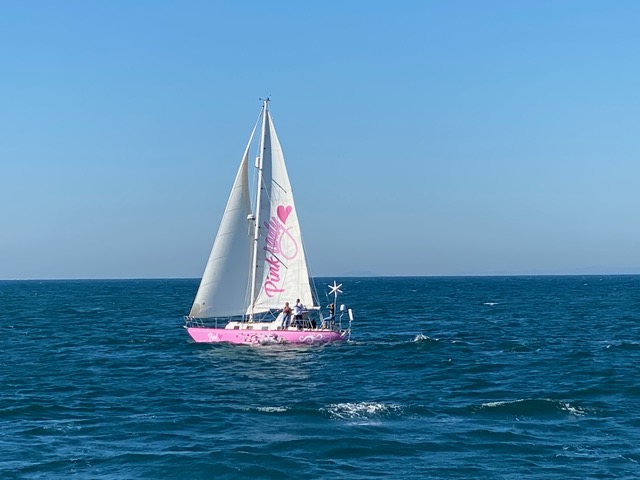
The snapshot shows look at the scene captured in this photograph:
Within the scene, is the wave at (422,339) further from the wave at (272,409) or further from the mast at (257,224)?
the wave at (272,409)

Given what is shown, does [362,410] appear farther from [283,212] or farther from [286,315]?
[283,212]

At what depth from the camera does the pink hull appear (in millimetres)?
55406

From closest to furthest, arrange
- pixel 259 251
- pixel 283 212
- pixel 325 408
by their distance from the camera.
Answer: pixel 325 408 → pixel 259 251 → pixel 283 212

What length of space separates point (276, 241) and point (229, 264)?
3.95 metres

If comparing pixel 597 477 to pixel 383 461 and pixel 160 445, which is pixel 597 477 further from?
pixel 160 445

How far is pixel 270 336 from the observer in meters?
55.4

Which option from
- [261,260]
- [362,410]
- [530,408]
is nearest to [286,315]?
[261,260]

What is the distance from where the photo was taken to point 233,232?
190 feet

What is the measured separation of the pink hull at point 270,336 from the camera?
55406 mm

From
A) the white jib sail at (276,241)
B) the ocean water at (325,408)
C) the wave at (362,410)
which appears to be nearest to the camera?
the ocean water at (325,408)

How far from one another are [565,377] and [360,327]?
34.2m

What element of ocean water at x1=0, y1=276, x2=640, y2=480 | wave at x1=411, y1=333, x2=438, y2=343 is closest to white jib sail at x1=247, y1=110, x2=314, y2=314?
ocean water at x1=0, y1=276, x2=640, y2=480

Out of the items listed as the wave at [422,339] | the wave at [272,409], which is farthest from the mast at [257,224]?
the wave at [272,409]

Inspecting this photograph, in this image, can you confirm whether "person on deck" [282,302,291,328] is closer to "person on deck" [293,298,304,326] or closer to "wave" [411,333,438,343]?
"person on deck" [293,298,304,326]
